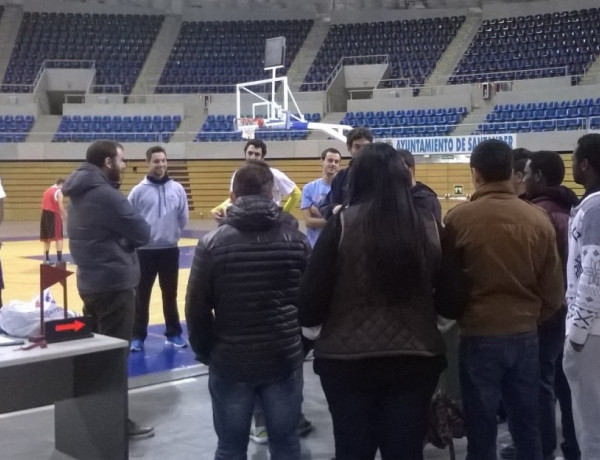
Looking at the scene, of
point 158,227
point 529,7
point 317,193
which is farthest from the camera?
point 529,7

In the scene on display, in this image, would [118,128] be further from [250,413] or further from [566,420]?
[250,413]

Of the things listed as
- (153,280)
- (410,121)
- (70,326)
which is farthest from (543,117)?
(70,326)

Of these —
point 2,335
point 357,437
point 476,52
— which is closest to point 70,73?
point 476,52

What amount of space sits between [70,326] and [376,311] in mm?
1760

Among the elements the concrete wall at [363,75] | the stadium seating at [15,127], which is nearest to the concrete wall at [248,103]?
the concrete wall at [363,75]

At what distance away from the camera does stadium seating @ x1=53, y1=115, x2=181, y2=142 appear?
22625mm

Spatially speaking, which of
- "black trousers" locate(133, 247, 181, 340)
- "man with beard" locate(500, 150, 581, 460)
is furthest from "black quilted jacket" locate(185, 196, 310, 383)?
"black trousers" locate(133, 247, 181, 340)

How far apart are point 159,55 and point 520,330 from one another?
24.7m

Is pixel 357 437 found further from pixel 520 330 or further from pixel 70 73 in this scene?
pixel 70 73

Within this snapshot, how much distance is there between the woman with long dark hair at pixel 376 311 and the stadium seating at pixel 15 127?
22183 mm

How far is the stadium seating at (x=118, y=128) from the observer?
22625 mm

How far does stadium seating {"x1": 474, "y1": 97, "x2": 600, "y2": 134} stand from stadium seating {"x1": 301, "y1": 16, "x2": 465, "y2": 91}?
170 inches

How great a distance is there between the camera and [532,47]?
22547mm

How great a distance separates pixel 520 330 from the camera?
117 inches
